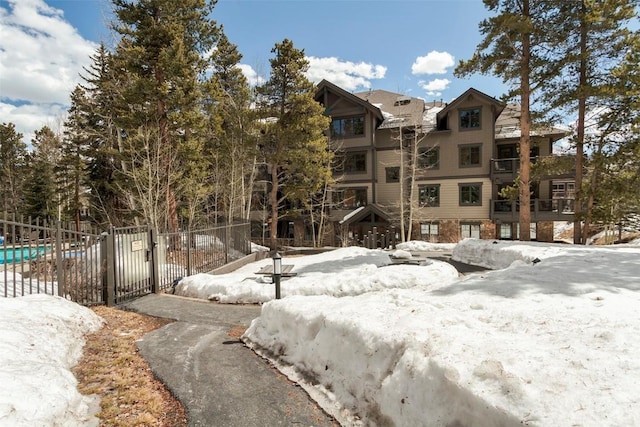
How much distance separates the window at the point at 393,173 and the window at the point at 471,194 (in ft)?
16.6

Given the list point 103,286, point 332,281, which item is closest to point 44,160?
point 103,286

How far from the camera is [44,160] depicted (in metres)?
35.6

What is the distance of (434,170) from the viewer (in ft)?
89.0

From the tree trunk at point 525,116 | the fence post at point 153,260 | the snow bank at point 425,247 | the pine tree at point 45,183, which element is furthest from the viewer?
the pine tree at point 45,183

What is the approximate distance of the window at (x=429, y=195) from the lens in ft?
88.9

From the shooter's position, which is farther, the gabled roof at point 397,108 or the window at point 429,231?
the gabled roof at point 397,108

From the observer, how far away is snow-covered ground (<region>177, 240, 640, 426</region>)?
2.59m

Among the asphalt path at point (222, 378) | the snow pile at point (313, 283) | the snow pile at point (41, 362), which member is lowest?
the asphalt path at point (222, 378)

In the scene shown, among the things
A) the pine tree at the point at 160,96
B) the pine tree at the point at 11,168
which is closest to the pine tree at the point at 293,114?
the pine tree at the point at 160,96

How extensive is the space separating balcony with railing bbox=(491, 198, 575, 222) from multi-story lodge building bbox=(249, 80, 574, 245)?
0.20ft

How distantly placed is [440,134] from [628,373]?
2630cm

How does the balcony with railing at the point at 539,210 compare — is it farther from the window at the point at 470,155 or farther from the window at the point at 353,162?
the window at the point at 353,162

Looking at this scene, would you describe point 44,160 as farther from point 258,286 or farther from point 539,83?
point 539,83

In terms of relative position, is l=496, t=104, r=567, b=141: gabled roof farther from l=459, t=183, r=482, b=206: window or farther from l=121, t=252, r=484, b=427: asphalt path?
l=121, t=252, r=484, b=427: asphalt path
